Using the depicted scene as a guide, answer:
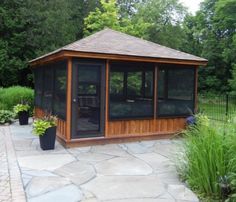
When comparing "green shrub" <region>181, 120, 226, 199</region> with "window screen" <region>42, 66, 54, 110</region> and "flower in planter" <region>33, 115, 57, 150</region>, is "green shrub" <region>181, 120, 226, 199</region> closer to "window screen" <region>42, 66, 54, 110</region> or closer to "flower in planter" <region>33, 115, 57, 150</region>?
"flower in planter" <region>33, 115, 57, 150</region>

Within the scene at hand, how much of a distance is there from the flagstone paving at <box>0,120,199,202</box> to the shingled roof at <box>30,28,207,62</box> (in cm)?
228

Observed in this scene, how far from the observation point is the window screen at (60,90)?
7.66 metres

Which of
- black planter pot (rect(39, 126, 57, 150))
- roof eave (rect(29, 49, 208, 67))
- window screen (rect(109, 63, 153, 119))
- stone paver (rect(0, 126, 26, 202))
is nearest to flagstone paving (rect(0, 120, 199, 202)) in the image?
stone paver (rect(0, 126, 26, 202))

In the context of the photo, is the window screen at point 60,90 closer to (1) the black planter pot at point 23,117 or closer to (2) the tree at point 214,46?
(1) the black planter pot at point 23,117

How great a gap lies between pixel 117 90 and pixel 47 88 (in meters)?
2.63

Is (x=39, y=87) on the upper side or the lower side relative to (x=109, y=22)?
lower

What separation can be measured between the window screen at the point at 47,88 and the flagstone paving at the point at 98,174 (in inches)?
66.7

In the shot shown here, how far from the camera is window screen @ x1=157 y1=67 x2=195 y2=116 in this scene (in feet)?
28.4

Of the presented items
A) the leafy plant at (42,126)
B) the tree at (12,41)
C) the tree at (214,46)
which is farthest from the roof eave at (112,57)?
the tree at (214,46)

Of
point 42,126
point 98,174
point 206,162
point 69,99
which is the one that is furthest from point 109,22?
point 206,162

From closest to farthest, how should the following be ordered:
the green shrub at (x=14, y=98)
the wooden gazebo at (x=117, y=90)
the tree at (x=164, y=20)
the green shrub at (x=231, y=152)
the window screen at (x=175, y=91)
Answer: the green shrub at (x=231, y=152) < the wooden gazebo at (x=117, y=90) < the window screen at (x=175, y=91) < the green shrub at (x=14, y=98) < the tree at (x=164, y=20)

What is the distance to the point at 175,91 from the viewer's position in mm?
8875

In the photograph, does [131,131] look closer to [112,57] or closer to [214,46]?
[112,57]

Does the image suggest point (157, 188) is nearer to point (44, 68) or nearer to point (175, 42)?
point (44, 68)
